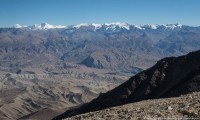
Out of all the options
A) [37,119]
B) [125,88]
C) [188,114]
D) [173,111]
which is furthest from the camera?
[37,119]

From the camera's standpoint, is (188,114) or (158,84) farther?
(158,84)

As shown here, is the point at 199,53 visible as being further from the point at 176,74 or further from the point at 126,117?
the point at 126,117

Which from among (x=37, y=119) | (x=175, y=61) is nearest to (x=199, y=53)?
(x=175, y=61)

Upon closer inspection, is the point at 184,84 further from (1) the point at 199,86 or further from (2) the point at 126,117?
(2) the point at 126,117

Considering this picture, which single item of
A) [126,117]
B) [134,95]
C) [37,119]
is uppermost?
[126,117]

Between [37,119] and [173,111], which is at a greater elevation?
[173,111]

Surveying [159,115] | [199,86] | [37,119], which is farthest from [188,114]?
[37,119]

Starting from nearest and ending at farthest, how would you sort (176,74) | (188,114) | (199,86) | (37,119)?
(188,114) → (199,86) → (176,74) → (37,119)
